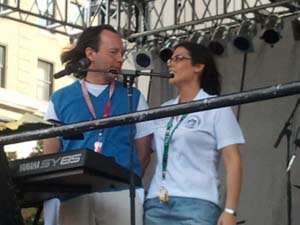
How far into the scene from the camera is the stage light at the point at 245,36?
20.8ft

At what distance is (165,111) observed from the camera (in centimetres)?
235

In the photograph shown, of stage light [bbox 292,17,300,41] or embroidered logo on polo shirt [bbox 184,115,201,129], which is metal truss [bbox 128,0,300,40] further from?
embroidered logo on polo shirt [bbox 184,115,201,129]

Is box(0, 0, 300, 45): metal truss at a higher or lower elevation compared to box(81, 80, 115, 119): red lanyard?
higher

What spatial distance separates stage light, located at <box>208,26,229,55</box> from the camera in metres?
6.61

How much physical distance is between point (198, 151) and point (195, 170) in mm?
82

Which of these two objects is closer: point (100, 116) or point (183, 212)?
point (183, 212)

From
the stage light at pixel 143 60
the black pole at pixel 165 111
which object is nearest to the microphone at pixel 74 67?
the black pole at pixel 165 111

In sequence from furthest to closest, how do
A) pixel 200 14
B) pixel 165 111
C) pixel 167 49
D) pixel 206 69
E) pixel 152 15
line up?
1. pixel 152 15
2. pixel 200 14
3. pixel 167 49
4. pixel 206 69
5. pixel 165 111

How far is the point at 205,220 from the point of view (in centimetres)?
318

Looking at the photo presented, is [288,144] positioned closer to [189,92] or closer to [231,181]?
[189,92]

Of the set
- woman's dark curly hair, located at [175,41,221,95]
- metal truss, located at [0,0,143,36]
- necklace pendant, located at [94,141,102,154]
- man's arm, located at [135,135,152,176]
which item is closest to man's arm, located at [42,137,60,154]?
necklace pendant, located at [94,141,102,154]

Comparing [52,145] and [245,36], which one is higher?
[245,36]

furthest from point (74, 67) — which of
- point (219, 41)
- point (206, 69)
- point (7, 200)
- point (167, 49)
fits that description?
point (167, 49)

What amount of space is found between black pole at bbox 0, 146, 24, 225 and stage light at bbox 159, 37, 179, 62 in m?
4.08
